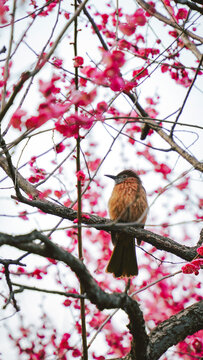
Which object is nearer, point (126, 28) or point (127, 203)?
point (126, 28)

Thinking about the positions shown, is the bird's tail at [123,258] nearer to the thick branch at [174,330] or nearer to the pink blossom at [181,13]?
the thick branch at [174,330]

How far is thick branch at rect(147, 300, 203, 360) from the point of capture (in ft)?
9.47

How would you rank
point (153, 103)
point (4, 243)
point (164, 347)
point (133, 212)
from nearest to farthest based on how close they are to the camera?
point (4, 243) < point (164, 347) < point (133, 212) < point (153, 103)

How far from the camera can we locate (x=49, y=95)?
6.60 feet

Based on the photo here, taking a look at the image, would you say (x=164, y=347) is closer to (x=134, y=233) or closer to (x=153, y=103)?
(x=134, y=233)

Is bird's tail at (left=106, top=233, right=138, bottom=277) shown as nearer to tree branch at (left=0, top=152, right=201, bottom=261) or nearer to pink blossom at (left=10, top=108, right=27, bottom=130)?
tree branch at (left=0, top=152, right=201, bottom=261)

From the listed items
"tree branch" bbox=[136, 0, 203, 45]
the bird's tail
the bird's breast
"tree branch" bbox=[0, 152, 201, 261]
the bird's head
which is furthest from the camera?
the bird's head

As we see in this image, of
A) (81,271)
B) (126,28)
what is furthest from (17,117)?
(126,28)

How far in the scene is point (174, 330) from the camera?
300 centimetres

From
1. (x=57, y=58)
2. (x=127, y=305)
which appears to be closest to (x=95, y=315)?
(x=127, y=305)

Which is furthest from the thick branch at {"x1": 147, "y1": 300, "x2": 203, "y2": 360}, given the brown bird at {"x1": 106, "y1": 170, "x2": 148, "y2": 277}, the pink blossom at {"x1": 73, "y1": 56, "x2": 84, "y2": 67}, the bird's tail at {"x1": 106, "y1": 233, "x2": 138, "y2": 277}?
the pink blossom at {"x1": 73, "y1": 56, "x2": 84, "y2": 67}

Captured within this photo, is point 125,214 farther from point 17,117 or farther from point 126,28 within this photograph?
point 17,117

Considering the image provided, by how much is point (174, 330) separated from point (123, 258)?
5.30ft

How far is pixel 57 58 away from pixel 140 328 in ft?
9.64
